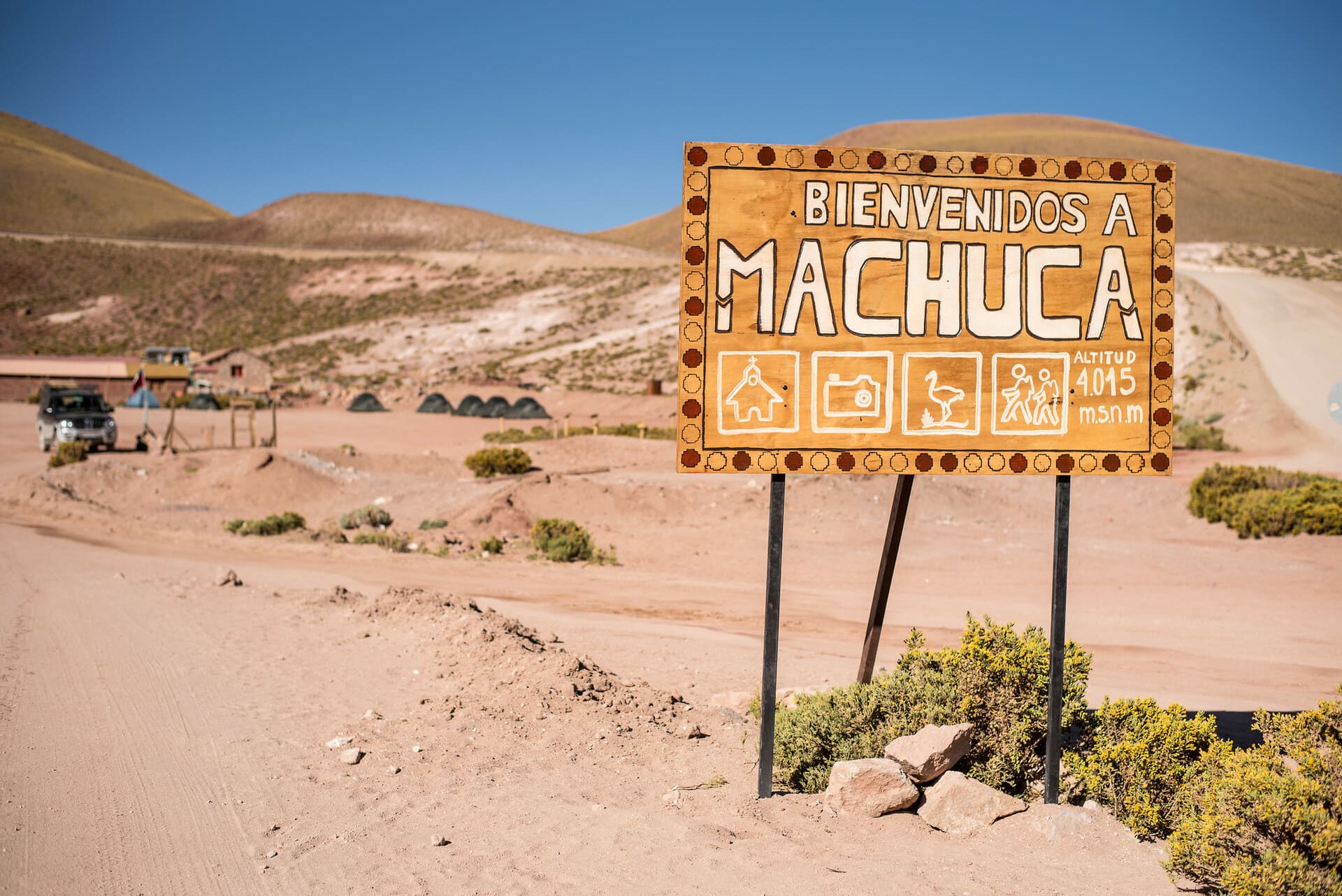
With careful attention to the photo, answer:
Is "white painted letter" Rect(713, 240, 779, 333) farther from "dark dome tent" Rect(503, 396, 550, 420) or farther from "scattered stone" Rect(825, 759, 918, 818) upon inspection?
"dark dome tent" Rect(503, 396, 550, 420)

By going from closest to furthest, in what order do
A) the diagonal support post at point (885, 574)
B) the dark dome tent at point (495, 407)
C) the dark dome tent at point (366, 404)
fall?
the diagonal support post at point (885, 574)
the dark dome tent at point (495, 407)
the dark dome tent at point (366, 404)

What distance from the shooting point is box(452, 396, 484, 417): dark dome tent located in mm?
48269

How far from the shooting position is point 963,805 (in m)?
6.07

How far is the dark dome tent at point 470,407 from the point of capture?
4827cm

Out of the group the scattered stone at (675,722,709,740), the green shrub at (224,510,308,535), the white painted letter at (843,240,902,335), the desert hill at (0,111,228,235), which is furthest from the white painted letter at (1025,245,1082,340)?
the desert hill at (0,111,228,235)

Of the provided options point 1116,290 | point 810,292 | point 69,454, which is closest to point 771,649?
point 810,292

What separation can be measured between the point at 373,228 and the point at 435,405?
4303 inches

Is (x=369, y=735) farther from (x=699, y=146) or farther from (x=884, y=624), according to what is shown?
(x=884, y=624)

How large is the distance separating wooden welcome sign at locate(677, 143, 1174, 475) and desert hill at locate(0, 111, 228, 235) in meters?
163

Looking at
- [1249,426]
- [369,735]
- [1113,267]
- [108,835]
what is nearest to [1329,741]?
[1113,267]

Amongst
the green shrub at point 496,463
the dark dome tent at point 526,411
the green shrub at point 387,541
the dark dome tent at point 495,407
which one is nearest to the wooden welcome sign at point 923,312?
the green shrub at point 387,541

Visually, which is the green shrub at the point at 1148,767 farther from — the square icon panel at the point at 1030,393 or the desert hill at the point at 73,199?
the desert hill at the point at 73,199

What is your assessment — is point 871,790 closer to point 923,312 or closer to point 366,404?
point 923,312

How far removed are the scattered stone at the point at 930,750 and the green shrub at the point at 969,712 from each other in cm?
29
